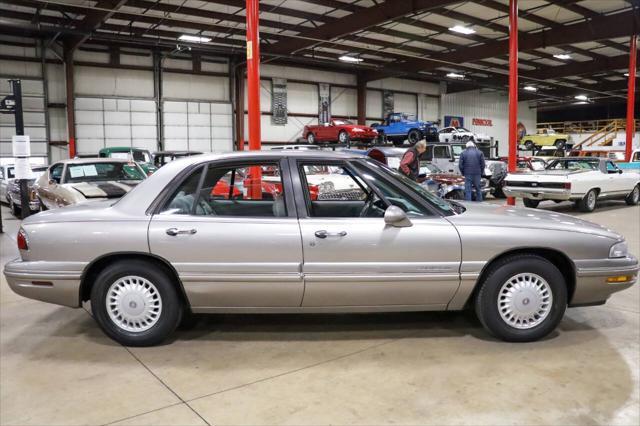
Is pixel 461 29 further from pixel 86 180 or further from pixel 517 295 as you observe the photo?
pixel 517 295

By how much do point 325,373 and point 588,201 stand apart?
420 inches

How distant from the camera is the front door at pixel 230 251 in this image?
3361mm

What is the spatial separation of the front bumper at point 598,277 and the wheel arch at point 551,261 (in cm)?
4

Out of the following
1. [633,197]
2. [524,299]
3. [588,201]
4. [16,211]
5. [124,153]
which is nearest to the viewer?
[524,299]

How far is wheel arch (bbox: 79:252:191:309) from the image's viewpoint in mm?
3449

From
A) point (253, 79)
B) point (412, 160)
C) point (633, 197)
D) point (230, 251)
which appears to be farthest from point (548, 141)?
point (230, 251)

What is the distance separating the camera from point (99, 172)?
8.41 meters

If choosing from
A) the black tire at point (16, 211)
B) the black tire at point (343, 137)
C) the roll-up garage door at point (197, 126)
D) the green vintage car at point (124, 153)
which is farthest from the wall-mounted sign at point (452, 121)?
the black tire at point (16, 211)

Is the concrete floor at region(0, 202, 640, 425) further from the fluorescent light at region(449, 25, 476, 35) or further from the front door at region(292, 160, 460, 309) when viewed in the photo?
the fluorescent light at region(449, 25, 476, 35)

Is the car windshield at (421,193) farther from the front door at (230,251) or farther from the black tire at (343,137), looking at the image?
the black tire at (343,137)

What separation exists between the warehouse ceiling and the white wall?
6.96m

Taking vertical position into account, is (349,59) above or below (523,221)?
above

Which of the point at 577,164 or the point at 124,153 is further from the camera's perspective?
the point at 124,153

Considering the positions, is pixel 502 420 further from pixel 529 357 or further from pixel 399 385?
pixel 529 357
